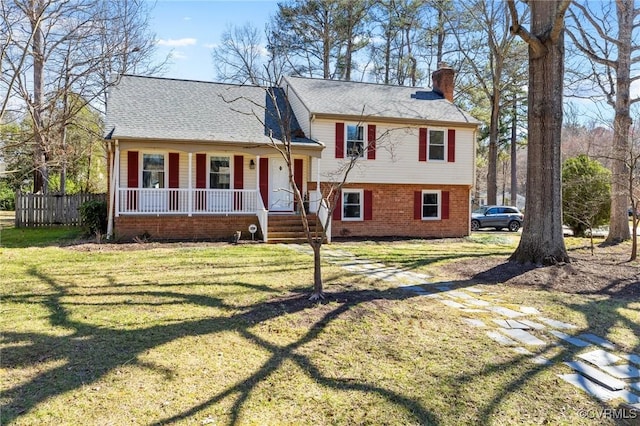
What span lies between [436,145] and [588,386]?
14.1 metres

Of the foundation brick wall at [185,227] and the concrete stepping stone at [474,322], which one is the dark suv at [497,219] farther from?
the concrete stepping stone at [474,322]

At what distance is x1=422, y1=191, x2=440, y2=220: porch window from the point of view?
1744 cm

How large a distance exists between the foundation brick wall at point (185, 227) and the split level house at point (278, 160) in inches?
1.2

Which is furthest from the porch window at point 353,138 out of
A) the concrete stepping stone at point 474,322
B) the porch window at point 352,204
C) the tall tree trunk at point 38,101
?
the concrete stepping stone at point 474,322

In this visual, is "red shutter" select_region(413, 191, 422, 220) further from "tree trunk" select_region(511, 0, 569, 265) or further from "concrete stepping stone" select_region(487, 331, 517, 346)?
"concrete stepping stone" select_region(487, 331, 517, 346)

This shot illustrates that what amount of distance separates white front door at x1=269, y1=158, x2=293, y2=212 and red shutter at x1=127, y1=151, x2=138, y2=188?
443cm

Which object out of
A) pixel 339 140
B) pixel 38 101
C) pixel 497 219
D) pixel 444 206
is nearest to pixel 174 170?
pixel 38 101

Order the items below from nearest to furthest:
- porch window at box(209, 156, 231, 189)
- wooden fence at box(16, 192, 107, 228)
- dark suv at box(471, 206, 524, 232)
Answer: porch window at box(209, 156, 231, 189) → wooden fence at box(16, 192, 107, 228) → dark suv at box(471, 206, 524, 232)

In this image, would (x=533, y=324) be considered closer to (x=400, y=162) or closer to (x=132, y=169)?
(x=400, y=162)

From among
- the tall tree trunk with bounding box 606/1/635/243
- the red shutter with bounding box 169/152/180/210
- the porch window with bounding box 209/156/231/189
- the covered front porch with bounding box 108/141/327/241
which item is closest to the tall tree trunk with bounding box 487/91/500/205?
the tall tree trunk with bounding box 606/1/635/243

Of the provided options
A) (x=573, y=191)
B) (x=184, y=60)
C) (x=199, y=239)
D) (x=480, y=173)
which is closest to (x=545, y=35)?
(x=199, y=239)

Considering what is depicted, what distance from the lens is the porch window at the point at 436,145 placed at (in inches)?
679

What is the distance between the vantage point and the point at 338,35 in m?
27.7

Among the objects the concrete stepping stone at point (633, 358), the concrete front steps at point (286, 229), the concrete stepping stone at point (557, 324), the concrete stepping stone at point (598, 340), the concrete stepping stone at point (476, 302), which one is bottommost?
the concrete stepping stone at point (633, 358)
